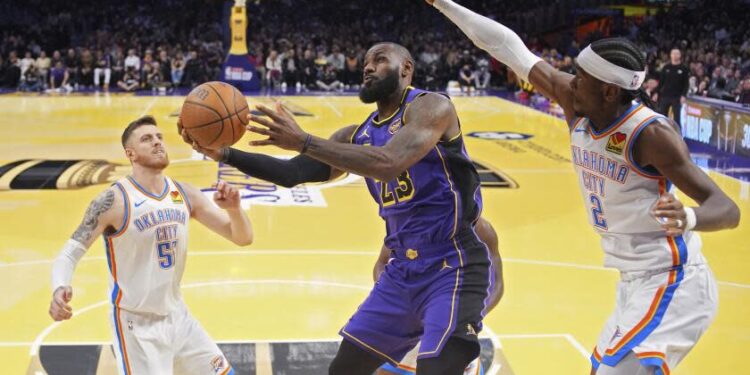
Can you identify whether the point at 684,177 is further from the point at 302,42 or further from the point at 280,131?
the point at 302,42

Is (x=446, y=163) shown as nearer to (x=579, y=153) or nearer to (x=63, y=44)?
(x=579, y=153)

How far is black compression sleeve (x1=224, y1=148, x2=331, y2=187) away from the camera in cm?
402

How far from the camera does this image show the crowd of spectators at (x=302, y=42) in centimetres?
2794

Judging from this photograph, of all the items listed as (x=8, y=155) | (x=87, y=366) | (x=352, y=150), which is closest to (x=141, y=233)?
(x=352, y=150)

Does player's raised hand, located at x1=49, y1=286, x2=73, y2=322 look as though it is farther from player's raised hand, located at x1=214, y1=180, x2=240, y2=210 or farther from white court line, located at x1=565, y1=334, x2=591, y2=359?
white court line, located at x1=565, y1=334, x2=591, y2=359

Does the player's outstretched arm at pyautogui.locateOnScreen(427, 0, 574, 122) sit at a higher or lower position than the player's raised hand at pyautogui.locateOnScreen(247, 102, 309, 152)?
higher

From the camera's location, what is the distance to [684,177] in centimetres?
368

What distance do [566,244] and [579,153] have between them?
5.15 m

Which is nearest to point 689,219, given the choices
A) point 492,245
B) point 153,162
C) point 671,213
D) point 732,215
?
point 671,213

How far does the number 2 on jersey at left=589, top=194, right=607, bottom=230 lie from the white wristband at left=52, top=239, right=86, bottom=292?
7.64ft

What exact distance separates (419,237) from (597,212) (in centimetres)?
80

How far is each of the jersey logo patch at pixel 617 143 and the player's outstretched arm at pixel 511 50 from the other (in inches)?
19.9

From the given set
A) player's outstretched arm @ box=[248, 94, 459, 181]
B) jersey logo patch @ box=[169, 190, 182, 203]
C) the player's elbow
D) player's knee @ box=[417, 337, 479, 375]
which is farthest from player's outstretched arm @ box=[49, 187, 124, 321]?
the player's elbow

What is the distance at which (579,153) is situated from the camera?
409 centimetres
